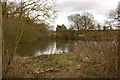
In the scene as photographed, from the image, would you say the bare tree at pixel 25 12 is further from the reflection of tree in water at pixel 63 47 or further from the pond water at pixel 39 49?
the reflection of tree in water at pixel 63 47

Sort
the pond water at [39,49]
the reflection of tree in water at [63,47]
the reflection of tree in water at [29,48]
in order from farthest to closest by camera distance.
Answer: the reflection of tree in water at [63,47]
the reflection of tree in water at [29,48]
the pond water at [39,49]

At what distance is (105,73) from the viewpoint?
2818mm

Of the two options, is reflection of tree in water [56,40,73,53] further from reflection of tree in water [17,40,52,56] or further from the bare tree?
the bare tree

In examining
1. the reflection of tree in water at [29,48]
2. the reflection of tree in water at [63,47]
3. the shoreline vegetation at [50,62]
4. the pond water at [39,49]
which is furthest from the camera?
the reflection of tree in water at [63,47]

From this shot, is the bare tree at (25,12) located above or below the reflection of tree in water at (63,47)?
above

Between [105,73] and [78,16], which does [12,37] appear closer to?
[105,73]

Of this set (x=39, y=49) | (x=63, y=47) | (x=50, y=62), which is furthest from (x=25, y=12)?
(x=63, y=47)

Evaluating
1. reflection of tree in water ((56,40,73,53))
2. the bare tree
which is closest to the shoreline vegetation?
the bare tree

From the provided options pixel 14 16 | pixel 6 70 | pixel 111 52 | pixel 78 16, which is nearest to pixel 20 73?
pixel 6 70

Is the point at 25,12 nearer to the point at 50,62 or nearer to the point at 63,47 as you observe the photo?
the point at 50,62

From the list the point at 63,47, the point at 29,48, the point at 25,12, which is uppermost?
the point at 25,12

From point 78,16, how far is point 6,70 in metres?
19.9

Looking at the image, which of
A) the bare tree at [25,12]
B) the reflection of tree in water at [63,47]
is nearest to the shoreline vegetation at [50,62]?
the bare tree at [25,12]

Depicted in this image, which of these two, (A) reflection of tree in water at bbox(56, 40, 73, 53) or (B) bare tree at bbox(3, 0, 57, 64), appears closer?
(B) bare tree at bbox(3, 0, 57, 64)
